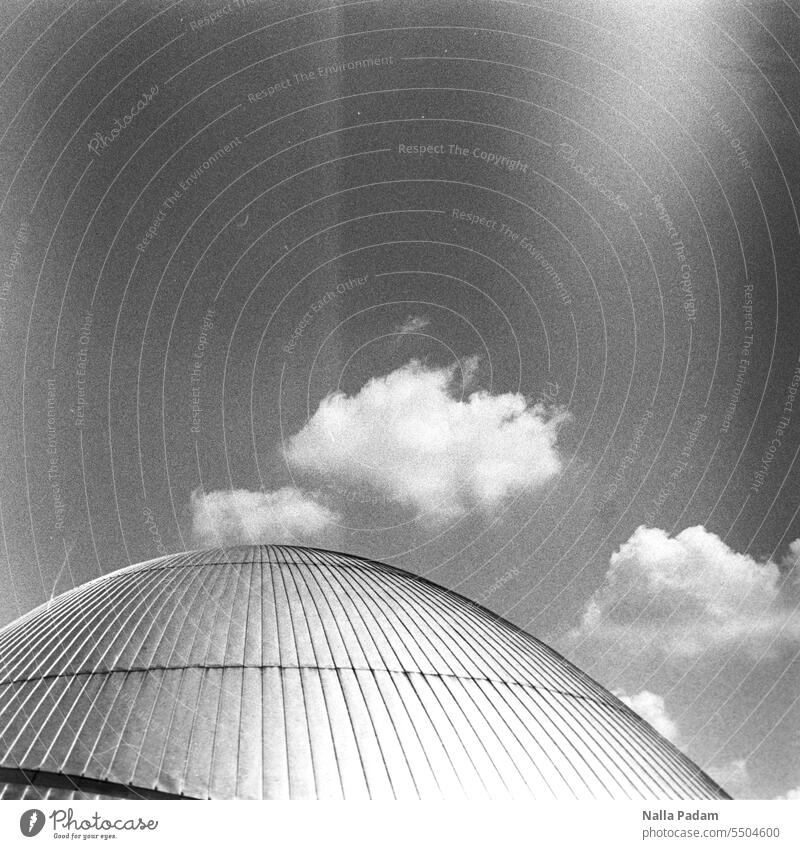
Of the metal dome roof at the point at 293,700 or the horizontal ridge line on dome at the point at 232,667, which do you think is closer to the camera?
the metal dome roof at the point at 293,700

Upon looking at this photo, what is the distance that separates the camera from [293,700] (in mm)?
8852

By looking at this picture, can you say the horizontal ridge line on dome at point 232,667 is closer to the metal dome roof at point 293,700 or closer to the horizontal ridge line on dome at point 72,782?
the metal dome roof at point 293,700

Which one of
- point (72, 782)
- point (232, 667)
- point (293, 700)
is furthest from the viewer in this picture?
point (232, 667)

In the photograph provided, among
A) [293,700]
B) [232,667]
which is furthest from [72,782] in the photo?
[293,700]

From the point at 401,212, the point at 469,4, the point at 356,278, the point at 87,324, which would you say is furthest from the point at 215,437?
the point at 469,4

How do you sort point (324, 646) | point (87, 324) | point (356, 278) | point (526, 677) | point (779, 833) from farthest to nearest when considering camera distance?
point (356, 278)
point (87, 324)
point (526, 677)
point (324, 646)
point (779, 833)

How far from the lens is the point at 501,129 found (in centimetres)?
1214

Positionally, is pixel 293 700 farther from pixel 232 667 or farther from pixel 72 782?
pixel 72 782

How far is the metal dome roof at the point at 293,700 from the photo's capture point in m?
8.12

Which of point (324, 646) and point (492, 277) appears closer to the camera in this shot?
point (324, 646)

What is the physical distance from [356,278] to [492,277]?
2.19 m

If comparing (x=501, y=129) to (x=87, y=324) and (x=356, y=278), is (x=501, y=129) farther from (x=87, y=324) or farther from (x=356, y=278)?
(x=87, y=324)

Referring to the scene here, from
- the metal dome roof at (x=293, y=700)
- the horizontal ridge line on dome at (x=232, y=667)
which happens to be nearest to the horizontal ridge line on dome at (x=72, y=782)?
the metal dome roof at (x=293, y=700)

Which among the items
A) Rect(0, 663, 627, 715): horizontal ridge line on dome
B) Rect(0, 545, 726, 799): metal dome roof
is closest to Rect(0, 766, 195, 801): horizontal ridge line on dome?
Rect(0, 545, 726, 799): metal dome roof
